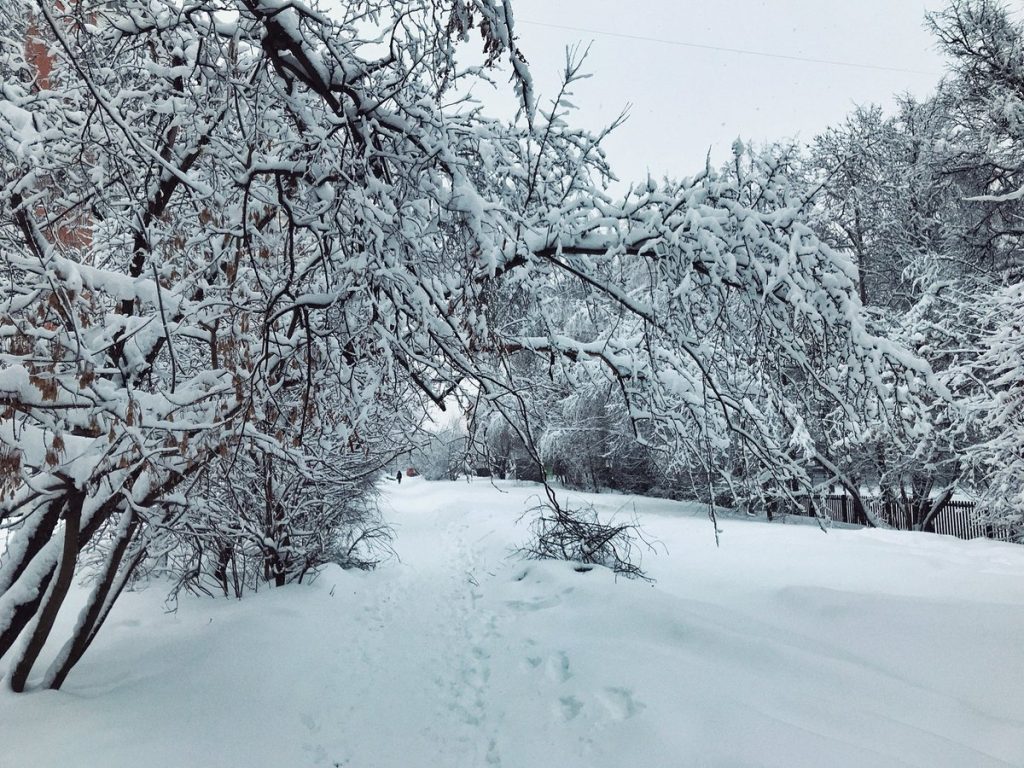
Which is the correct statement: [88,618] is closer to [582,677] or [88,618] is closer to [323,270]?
[323,270]

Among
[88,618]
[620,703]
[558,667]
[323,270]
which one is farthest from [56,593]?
[620,703]

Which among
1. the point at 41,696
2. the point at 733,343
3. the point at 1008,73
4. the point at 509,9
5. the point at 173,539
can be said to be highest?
the point at 1008,73

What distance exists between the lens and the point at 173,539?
640cm

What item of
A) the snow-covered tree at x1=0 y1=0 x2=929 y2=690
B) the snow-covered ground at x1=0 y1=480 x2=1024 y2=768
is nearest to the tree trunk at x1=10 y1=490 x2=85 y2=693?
the snow-covered tree at x1=0 y1=0 x2=929 y2=690

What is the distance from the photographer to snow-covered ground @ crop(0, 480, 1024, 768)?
367 centimetres

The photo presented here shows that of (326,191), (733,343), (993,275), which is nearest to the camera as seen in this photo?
(326,191)

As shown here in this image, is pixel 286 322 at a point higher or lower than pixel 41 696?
Result: higher

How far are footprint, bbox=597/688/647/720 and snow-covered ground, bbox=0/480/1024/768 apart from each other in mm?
20

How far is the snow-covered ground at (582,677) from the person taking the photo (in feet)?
12.0

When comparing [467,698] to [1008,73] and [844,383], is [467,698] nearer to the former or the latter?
[844,383]

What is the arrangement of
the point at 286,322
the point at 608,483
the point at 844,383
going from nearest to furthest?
the point at 844,383 → the point at 286,322 → the point at 608,483

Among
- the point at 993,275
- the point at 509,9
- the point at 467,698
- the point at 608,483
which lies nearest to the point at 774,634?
the point at 467,698

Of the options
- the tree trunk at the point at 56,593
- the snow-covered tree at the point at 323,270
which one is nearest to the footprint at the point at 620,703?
the snow-covered tree at the point at 323,270

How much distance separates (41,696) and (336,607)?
12.2ft
